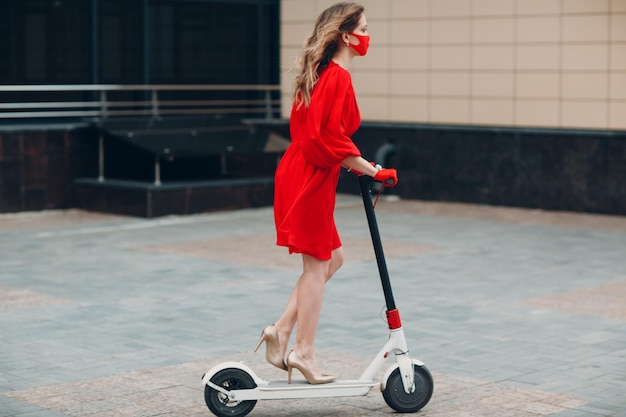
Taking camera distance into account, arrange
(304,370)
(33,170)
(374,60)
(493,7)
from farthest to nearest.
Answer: (374,60)
(493,7)
(33,170)
(304,370)

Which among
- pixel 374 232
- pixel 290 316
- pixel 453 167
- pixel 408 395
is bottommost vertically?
pixel 408 395

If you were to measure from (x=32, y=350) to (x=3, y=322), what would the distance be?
1.04 m

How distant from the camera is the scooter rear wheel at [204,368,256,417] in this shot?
5707 mm

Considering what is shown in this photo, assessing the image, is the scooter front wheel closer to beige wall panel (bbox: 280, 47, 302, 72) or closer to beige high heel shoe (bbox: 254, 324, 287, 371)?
beige high heel shoe (bbox: 254, 324, 287, 371)

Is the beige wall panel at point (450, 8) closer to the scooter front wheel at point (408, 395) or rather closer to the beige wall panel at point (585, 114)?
the beige wall panel at point (585, 114)

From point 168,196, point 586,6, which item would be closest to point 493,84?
point 586,6

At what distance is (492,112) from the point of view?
16312 millimetres

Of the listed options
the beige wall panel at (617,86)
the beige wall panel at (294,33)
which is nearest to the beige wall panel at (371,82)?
the beige wall panel at (294,33)

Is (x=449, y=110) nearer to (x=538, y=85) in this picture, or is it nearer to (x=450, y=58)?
(x=450, y=58)

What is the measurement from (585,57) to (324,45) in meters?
10.1

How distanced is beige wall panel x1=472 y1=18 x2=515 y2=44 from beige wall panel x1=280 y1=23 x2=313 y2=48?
3.04m

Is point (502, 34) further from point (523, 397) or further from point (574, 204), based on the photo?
point (523, 397)

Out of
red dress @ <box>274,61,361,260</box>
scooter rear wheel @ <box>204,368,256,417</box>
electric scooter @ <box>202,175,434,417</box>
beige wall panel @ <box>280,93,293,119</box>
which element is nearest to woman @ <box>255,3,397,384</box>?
red dress @ <box>274,61,361,260</box>

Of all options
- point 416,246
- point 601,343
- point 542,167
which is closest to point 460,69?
point 542,167
